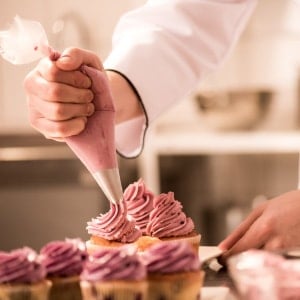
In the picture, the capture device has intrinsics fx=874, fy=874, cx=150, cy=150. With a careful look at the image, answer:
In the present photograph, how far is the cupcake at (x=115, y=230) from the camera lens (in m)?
1.61

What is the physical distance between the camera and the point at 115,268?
120 cm

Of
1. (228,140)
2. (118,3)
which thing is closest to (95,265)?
(228,140)

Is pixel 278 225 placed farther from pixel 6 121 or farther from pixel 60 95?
pixel 6 121

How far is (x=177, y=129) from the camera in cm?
406

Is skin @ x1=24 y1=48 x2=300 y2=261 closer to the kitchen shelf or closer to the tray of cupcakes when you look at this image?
the tray of cupcakes

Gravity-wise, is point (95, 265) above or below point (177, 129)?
above

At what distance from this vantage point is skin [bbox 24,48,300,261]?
4.78ft

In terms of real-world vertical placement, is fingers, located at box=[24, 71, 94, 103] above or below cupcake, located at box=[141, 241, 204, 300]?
above

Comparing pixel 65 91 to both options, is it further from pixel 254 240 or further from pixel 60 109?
pixel 254 240

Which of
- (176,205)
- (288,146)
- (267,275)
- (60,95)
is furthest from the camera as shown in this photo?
(288,146)

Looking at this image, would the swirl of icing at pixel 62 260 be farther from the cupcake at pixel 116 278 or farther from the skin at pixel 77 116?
the skin at pixel 77 116

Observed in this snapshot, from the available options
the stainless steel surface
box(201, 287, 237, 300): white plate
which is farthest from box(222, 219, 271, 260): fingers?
the stainless steel surface

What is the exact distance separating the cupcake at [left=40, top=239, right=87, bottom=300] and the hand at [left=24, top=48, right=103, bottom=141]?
268 mm

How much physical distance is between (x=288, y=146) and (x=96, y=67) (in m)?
2.47
